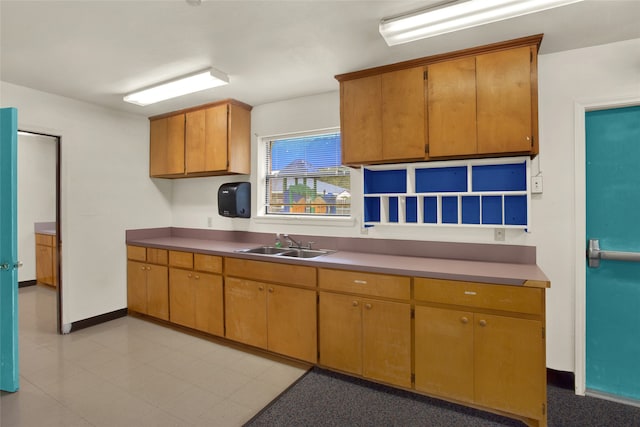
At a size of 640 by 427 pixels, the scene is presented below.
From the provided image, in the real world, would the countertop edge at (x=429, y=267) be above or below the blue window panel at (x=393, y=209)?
below

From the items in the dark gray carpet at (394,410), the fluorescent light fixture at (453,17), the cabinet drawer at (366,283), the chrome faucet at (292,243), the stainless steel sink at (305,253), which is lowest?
the dark gray carpet at (394,410)

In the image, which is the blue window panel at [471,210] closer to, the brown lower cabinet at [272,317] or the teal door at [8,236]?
the brown lower cabinet at [272,317]

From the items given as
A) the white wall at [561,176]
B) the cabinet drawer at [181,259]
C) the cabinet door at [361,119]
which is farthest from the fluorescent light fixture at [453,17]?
the cabinet drawer at [181,259]

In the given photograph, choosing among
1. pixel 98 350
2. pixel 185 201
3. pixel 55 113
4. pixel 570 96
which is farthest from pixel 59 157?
pixel 570 96

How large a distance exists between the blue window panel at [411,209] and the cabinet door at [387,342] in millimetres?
860

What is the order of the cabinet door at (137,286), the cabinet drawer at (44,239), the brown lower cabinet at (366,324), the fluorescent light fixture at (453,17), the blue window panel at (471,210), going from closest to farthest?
the fluorescent light fixture at (453,17) < the brown lower cabinet at (366,324) < the blue window panel at (471,210) < the cabinet door at (137,286) < the cabinet drawer at (44,239)

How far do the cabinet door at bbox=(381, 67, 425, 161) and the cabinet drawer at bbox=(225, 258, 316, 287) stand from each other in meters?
1.16

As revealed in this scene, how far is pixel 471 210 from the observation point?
103 inches

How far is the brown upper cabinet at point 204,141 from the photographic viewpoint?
352 centimetres

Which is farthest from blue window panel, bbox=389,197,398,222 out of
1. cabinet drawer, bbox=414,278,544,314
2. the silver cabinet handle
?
the silver cabinet handle

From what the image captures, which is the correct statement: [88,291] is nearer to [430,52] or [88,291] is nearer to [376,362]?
[376,362]

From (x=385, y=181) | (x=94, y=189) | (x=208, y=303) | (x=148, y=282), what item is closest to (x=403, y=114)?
(x=385, y=181)

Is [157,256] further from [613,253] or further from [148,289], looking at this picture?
[613,253]

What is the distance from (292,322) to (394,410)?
1014 mm
